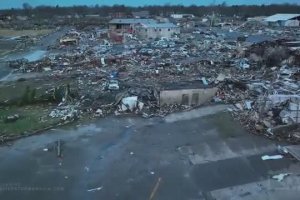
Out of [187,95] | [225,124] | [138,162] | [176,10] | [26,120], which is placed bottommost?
[176,10]

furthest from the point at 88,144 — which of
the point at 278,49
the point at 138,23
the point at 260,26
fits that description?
the point at 260,26

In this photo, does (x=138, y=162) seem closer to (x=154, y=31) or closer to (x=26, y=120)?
(x=26, y=120)

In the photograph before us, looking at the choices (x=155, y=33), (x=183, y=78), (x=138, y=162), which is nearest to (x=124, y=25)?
(x=155, y=33)

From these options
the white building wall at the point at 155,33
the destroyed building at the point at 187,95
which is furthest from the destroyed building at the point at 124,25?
the destroyed building at the point at 187,95

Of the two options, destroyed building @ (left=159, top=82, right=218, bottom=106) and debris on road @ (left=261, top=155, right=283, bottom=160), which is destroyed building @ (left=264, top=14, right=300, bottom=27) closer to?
→ destroyed building @ (left=159, top=82, right=218, bottom=106)

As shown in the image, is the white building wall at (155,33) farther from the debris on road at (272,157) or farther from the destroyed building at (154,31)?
the debris on road at (272,157)

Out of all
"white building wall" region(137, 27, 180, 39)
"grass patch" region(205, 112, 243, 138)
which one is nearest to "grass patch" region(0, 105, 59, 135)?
"grass patch" region(205, 112, 243, 138)
